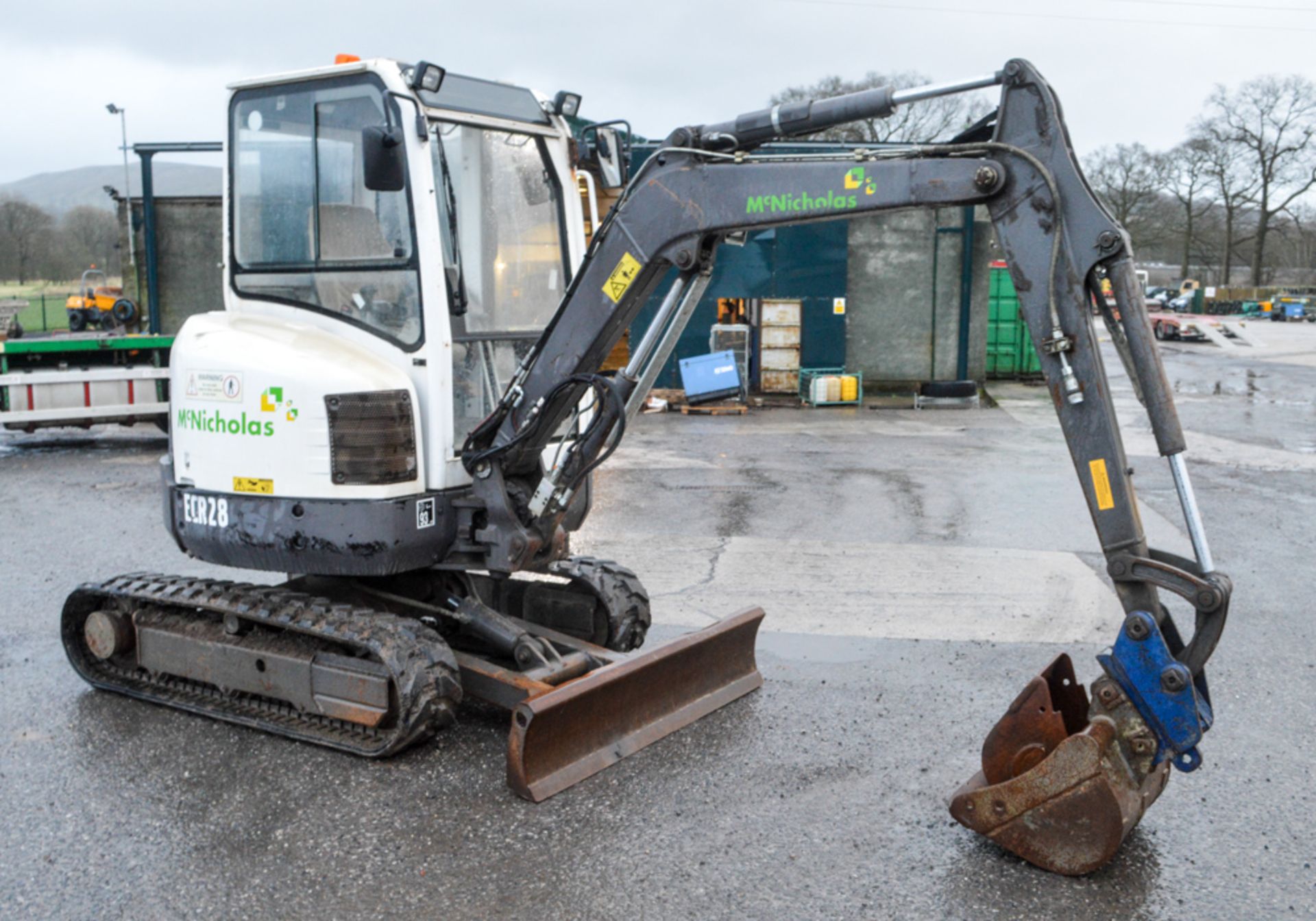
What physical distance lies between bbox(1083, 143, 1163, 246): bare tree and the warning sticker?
2384 inches

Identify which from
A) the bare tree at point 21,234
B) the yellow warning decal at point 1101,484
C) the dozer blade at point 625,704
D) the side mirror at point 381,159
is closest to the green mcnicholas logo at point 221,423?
the side mirror at point 381,159

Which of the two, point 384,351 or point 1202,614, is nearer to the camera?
point 1202,614

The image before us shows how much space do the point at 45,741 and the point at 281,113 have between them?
10.9ft

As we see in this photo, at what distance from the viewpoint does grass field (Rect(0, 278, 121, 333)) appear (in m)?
41.4

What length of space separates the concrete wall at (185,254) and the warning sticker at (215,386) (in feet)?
45.6

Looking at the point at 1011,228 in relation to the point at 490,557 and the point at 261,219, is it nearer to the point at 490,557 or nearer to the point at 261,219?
the point at 490,557

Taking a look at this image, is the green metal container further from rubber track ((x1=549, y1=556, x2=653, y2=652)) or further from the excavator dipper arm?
the excavator dipper arm

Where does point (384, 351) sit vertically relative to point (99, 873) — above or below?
above

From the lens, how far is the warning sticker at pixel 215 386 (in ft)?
18.6

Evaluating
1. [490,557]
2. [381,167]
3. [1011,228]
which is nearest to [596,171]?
[381,167]

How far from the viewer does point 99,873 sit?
14.5 ft

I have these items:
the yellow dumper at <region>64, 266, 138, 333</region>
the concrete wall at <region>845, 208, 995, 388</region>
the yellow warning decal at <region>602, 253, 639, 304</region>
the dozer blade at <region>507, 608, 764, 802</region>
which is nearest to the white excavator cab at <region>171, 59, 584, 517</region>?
the yellow warning decal at <region>602, 253, 639, 304</region>

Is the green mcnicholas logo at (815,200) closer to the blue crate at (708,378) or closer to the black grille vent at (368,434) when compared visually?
the black grille vent at (368,434)

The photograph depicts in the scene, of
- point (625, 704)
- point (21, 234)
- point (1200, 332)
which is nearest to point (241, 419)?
point (625, 704)
